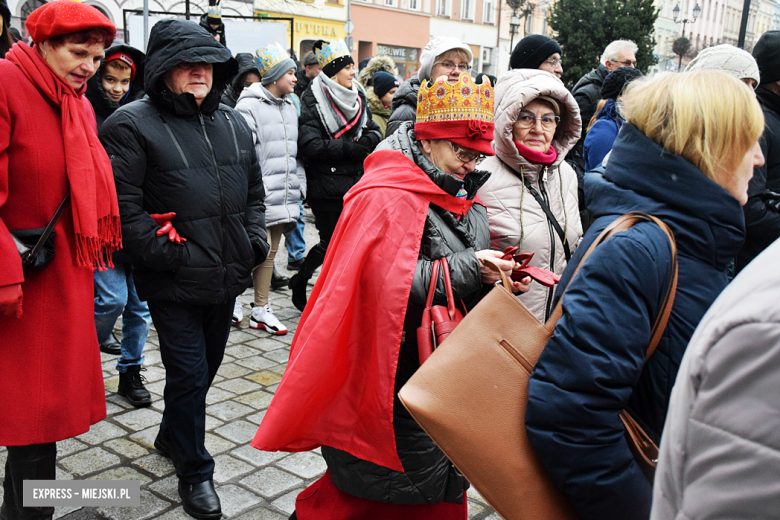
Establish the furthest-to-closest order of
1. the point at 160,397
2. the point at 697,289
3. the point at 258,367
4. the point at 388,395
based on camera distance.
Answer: the point at 258,367
the point at 160,397
the point at 388,395
the point at 697,289

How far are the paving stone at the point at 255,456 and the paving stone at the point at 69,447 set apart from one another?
0.82m

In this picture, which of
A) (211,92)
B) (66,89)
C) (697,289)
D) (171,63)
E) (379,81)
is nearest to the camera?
(697,289)

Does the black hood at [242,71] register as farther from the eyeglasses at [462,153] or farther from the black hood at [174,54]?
the eyeglasses at [462,153]

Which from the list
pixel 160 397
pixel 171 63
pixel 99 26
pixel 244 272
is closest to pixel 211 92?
→ pixel 171 63

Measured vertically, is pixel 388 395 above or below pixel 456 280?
below

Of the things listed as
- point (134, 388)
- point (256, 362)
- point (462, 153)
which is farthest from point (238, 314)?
point (462, 153)

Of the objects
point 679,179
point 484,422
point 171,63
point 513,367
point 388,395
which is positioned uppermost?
point 171,63

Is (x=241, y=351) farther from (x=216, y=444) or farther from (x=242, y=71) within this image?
(x=242, y=71)

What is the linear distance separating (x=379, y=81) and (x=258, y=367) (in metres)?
3.95

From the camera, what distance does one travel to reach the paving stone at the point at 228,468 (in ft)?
11.9

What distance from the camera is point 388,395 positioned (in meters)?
2.42

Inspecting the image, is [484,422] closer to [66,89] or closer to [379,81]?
[66,89]

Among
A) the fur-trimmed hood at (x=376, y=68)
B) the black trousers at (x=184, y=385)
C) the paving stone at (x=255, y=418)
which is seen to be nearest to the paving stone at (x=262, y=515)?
the black trousers at (x=184, y=385)

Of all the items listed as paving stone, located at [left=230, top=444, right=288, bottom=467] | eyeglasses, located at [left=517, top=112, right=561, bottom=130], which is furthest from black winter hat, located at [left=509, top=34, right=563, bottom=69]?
paving stone, located at [left=230, top=444, right=288, bottom=467]
